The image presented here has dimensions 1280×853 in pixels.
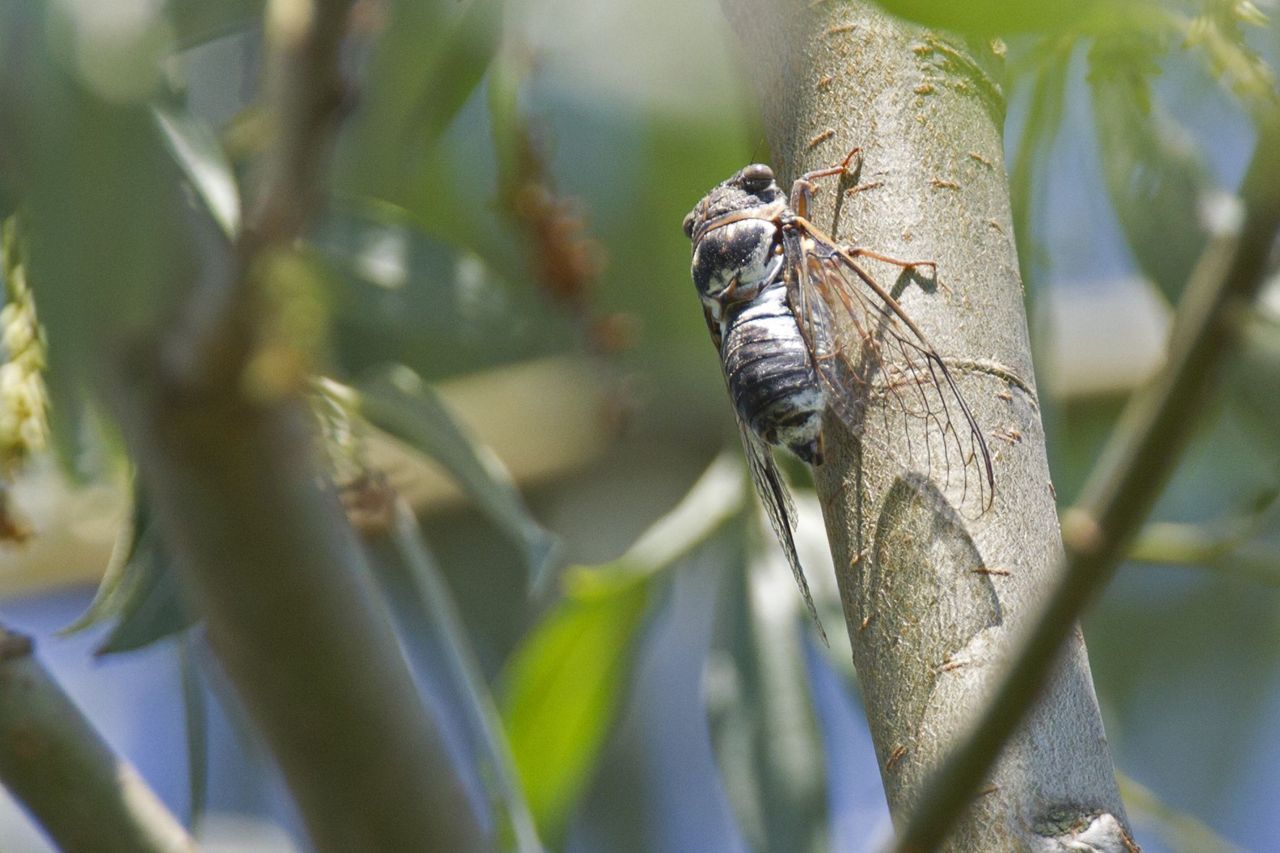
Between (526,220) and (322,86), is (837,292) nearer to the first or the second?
(322,86)

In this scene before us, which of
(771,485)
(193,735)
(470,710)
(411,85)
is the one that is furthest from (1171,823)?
(411,85)

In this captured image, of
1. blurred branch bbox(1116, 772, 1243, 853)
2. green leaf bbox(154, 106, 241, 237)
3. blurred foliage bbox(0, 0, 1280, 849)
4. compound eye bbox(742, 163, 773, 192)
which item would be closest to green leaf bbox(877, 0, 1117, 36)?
blurred foliage bbox(0, 0, 1280, 849)

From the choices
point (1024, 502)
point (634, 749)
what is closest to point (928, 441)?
point (1024, 502)

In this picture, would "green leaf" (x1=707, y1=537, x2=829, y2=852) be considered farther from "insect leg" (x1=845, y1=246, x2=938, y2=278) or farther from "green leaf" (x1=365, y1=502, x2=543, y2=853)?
"insect leg" (x1=845, y1=246, x2=938, y2=278)

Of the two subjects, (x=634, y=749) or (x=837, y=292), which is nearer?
(x=837, y=292)

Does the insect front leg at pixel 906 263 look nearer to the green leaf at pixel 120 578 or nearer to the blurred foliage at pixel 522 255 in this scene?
the blurred foliage at pixel 522 255

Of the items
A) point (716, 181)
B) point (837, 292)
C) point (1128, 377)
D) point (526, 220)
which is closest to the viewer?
point (837, 292)

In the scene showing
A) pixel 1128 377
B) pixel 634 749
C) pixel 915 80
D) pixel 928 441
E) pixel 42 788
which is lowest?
pixel 634 749
